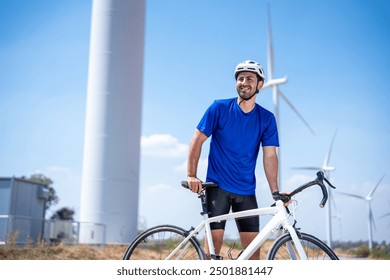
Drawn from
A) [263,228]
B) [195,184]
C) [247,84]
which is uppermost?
[247,84]

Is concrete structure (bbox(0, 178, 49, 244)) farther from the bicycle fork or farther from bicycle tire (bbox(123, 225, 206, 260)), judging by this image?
the bicycle fork

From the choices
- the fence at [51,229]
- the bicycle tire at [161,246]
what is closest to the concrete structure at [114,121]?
the fence at [51,229]

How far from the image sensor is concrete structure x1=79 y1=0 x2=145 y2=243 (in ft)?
49.4

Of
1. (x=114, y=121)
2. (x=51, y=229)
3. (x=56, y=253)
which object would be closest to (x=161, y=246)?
(x=56, y=253)

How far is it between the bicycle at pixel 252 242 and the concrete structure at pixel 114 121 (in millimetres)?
10762

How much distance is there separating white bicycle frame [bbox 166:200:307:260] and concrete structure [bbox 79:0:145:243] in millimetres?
11066

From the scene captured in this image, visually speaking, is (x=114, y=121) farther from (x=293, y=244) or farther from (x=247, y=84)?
(x=293, y=244)

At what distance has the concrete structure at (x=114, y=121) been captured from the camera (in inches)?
593

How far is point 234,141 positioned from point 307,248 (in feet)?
3.19

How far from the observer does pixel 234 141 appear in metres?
4.20

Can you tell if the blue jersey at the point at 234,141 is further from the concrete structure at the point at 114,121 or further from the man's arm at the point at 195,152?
the concrete structure at the point at 114,121

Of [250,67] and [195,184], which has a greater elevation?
[250,67]

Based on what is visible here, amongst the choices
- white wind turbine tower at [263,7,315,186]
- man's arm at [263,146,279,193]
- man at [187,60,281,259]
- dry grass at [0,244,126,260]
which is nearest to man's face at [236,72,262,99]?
man at [187,60,281,259]

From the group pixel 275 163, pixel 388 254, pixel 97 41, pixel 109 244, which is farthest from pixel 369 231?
pixel 275 163
